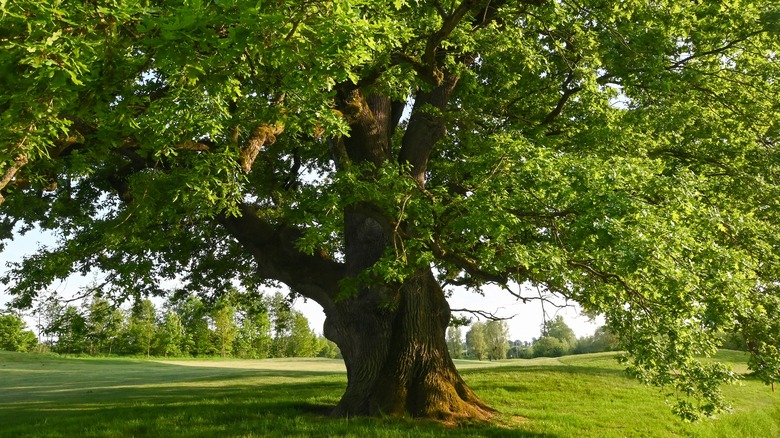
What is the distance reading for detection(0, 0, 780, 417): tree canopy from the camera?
516 cm

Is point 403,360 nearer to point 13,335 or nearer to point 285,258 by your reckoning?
point 285,258

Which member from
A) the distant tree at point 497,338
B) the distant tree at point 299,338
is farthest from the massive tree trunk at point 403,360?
the distant tree at point 497,338

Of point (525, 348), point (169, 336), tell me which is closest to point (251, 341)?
point (169, 336)

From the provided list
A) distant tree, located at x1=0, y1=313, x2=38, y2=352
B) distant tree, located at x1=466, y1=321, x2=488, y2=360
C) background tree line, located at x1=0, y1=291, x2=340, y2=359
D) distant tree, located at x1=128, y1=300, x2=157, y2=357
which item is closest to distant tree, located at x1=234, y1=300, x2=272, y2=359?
background tree line, located at x1=0, y1=291, x2=340, y2=359

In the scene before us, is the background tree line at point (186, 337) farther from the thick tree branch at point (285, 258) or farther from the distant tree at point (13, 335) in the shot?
the thick tree branch at point (285, 258)

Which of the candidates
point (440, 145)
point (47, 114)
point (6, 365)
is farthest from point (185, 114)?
point (6, 365)

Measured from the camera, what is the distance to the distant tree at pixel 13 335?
70375 mm

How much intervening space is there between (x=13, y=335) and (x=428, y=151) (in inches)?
3271

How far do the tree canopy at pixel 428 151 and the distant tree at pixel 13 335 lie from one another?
6910 cm

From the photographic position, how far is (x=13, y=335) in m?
72.3

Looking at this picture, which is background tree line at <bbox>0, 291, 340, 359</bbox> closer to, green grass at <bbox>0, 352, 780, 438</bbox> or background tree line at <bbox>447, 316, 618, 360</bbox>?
background tree line at <bbox>447, 316, 618, 360</bbox>

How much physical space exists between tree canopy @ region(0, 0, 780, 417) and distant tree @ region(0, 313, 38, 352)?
69096mm

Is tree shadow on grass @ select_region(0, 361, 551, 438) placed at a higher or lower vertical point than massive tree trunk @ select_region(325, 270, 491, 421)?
lower

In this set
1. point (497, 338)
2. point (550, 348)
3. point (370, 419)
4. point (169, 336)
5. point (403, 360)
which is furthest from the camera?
point (497, 338)
